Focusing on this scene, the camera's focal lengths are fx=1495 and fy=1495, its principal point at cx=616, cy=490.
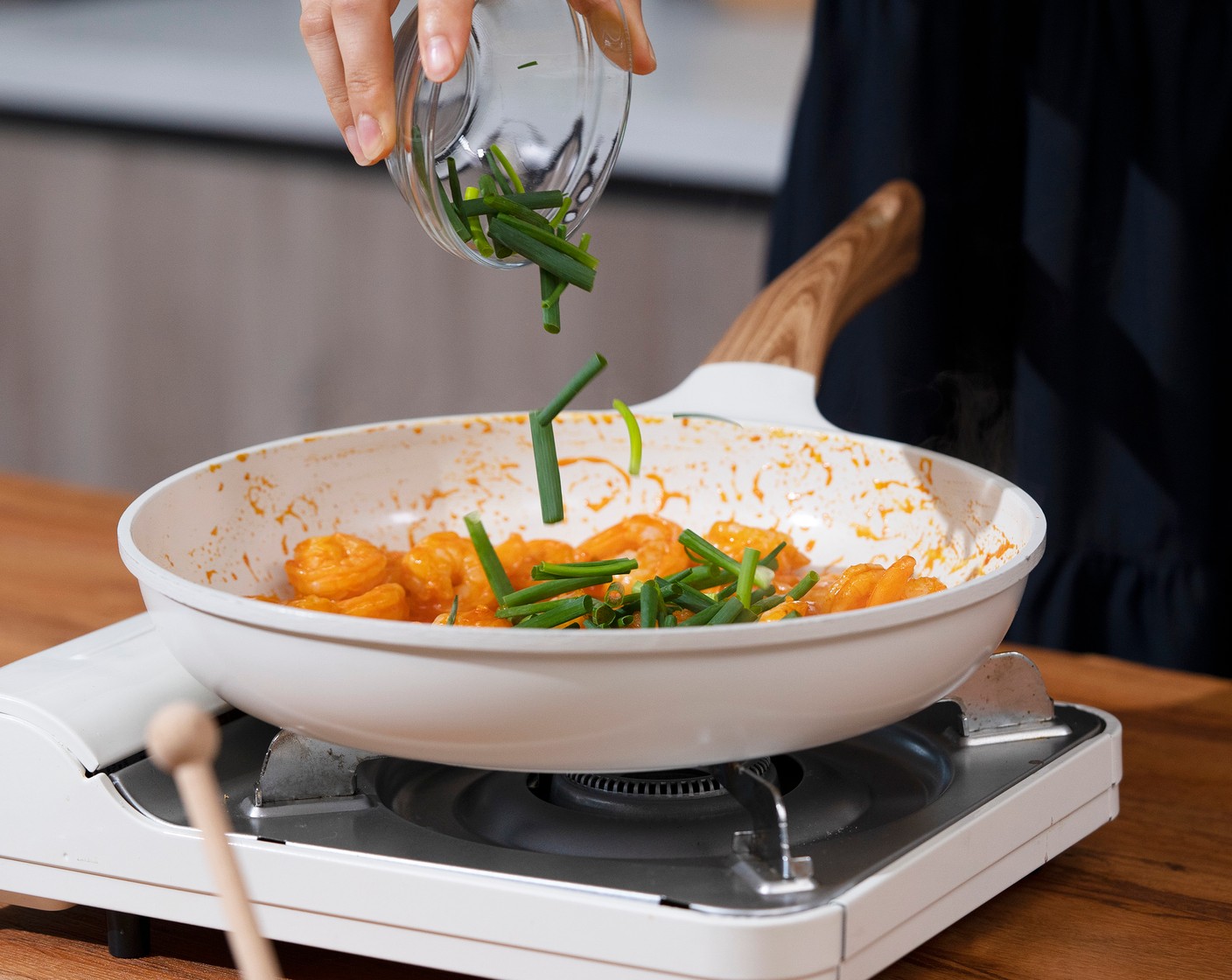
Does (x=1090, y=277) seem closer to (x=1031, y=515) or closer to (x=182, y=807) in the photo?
(x=1031, y=515)

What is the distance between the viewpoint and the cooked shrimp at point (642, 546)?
98 cm

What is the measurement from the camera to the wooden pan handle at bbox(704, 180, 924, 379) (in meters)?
1.20

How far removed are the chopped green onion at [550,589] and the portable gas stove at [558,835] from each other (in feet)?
0.33

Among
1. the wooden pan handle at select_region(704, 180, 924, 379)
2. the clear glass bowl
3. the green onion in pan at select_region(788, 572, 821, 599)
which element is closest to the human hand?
the clear glass bowl

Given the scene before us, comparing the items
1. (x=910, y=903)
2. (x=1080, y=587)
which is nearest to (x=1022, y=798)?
(x=910, y=903)

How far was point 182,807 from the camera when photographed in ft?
2.44

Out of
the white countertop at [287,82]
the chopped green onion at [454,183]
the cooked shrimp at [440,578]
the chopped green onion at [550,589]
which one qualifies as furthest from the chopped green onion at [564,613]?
the white countertop at [287,82]

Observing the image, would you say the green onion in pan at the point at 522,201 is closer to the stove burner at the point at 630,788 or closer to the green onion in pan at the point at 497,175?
the green onion in pan at the point at 497,175

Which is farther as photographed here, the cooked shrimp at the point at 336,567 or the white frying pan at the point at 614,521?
the cooked shrimp at the point at 336,567

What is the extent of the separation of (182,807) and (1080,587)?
1.25 metres

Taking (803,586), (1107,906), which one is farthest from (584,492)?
(1107,906)

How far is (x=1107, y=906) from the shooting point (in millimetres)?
806

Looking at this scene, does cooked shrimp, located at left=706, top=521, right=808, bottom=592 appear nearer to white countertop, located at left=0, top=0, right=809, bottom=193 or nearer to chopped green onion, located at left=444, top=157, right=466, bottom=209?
chopped green onion, located at left=444, top=157, right=466, bottom=209

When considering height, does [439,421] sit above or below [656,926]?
above
